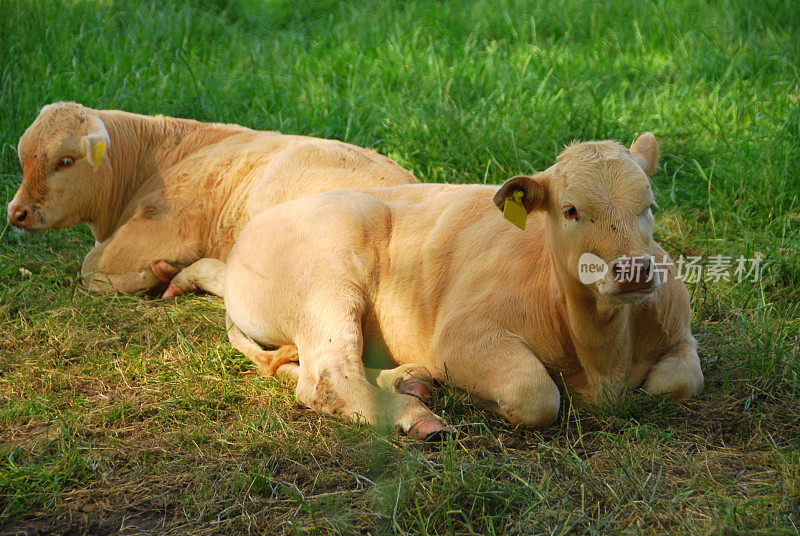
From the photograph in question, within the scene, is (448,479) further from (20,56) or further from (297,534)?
(20,56)

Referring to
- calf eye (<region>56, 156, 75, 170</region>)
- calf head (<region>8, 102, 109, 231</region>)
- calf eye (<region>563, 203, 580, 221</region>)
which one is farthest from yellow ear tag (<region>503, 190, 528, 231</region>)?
calf eye (<region>56, 156, 75, 170</region>)

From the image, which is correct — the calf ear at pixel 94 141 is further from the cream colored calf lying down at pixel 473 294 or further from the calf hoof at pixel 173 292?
the cream colored calf lying down at pixel 473 294

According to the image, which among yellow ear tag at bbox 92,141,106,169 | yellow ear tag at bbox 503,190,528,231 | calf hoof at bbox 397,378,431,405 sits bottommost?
calf hoof at bbox 397,378,431,405

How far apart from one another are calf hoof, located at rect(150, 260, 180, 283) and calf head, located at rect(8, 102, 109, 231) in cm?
69

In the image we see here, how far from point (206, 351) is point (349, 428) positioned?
1.33 m

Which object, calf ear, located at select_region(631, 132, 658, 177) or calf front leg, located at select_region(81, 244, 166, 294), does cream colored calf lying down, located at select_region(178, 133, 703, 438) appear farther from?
calf front leg, located at select_region(81, 244, 166, 294)

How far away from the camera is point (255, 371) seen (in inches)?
180

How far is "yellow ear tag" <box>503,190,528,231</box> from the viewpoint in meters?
3.62

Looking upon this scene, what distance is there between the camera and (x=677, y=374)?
3.77 metres

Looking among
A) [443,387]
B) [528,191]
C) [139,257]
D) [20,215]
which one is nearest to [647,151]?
[528,191]

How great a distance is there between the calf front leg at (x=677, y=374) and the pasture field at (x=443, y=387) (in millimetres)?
71

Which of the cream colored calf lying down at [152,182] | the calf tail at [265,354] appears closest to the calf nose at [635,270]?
the calf tail at [265,354]

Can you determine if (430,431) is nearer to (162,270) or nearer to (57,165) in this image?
(162,270)

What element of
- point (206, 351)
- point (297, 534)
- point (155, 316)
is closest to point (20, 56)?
point (155, 316)
